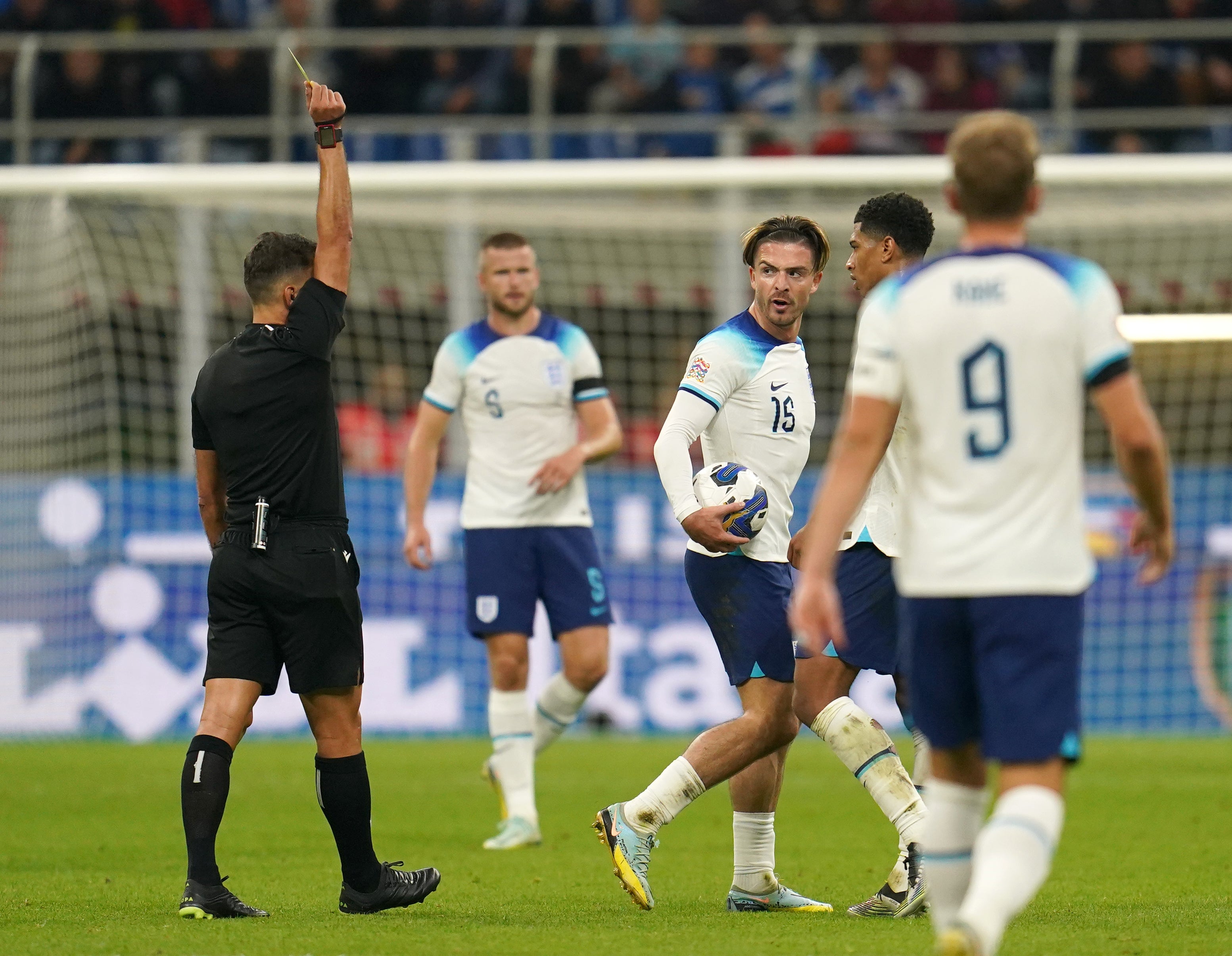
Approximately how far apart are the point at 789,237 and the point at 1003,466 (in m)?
2.28

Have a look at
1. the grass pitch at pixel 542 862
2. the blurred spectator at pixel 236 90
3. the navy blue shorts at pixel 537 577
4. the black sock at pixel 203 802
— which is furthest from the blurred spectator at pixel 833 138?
the black sock at pixel 203 802

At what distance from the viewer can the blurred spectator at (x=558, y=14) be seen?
18.1 meters

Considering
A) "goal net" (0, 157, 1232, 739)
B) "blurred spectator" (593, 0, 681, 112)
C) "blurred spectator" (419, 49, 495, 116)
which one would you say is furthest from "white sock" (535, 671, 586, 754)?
"blurred spectator" (419, 49, 495, 116)

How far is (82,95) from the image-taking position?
16.0 metres

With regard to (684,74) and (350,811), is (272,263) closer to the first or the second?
(350,811)

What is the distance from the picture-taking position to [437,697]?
43.9ft

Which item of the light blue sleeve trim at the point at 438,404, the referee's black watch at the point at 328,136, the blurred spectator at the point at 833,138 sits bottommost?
the light blue sleeve trim at the point at 438,404

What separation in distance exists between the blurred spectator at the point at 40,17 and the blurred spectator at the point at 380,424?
19.5ft

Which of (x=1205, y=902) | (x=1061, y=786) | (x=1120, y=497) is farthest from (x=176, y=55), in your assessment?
(x=1061, y=786)

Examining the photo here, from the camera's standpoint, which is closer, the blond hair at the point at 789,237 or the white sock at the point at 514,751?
the blond hair at the point at 789,237

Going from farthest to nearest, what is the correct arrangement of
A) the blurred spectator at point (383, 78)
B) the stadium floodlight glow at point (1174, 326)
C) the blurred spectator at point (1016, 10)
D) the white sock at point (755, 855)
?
1. the blurred spectator at point (1016, 10)
2. the blurred spectator at point (383, 78)
3. the stadium floodlight glow at point (1174, 326)
4. the white sock at point (755, 855)

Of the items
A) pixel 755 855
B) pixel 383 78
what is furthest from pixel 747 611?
pixel 383 78

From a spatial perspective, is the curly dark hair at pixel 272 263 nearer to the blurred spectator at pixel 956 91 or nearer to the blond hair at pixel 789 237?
the blond hair at pixel 789 237

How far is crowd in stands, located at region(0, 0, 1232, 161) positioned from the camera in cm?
1591
